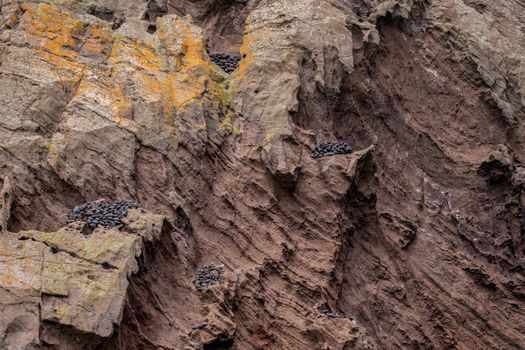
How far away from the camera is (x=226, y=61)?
21.6m

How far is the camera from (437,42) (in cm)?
2373

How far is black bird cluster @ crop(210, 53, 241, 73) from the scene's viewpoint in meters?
21.5

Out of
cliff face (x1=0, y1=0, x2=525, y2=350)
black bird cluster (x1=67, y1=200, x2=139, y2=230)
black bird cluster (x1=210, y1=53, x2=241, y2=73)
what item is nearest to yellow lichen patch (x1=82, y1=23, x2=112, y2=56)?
cliff face (x1=0, y1=0, x2=525, y2=350)

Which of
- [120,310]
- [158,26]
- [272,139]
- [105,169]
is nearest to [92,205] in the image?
[105,169]

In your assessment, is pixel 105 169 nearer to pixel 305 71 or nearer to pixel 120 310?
pixel 120 310

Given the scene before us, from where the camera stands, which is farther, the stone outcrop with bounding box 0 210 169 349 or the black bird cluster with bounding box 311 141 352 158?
the black bird cluster with bounding box 311 141 352 158

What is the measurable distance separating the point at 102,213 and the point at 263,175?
4248mm

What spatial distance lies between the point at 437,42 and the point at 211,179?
8.78 meters

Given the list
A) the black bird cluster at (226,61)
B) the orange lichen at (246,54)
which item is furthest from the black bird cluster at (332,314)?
the black bird cluster at (226,61)

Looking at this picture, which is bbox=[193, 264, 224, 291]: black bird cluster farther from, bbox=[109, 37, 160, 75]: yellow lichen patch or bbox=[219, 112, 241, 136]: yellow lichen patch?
bbox=[109, 37, 160, 75]: yellow lichen patch

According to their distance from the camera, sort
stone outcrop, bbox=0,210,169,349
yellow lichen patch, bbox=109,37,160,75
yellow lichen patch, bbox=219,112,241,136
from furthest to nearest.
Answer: yellow lichen patch, bbox=109,37,160,75 → yellow lichen patch, bbox=219,112,241,136 → stone outcrop, bbox=0,210,169,349

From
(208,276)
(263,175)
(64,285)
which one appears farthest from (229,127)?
(64,285)

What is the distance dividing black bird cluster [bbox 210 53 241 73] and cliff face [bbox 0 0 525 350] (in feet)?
1.26

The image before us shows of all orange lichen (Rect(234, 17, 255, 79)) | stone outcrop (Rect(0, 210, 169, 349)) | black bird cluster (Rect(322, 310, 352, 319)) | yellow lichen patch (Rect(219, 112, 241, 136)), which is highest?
orange lichen (Rect(234, 17, 255, 79))
